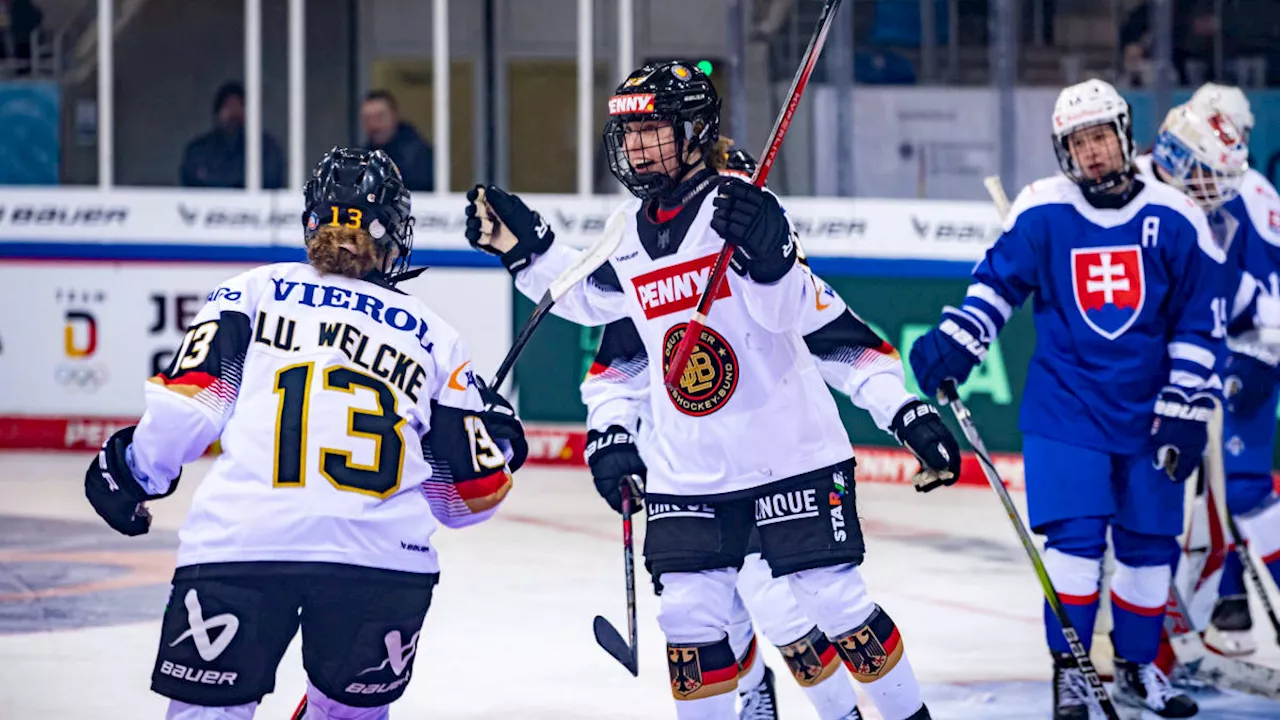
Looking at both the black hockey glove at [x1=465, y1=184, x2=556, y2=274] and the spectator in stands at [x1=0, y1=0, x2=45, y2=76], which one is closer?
the black hockey glove at [x1=465, y1=184, x2=556, y2=274]

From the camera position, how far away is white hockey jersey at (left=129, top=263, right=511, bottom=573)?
306cm

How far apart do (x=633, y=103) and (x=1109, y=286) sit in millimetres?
1479

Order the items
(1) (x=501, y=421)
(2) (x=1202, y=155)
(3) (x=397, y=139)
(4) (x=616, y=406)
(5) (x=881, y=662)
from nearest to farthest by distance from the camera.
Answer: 1. (1) (x=501, y=421)
2. (5) (x=881, y=662)
3. (4) (x=616, y=406)
4. (2) (x=1202, y=155)
5. (3) (x=397, y=139)

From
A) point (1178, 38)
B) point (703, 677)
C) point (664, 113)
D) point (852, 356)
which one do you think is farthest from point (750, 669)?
point (1178, 38)

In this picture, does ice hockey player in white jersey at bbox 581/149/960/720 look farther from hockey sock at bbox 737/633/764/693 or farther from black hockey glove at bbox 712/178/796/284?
black hockey glove at bbox 712/178/796/284

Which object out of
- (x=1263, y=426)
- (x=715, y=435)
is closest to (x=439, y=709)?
(x=715, y=435)

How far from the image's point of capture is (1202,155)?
5105 millimetres

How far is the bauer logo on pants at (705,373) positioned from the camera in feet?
12.2

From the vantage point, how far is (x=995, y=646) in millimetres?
5508

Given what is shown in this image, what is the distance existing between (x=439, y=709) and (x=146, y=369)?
464 cm

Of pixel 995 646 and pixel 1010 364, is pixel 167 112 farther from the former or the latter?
pixel 995 646

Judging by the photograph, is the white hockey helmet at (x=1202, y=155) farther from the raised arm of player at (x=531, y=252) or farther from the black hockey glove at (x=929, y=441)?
the raised arm of player at (x=531, y=252)

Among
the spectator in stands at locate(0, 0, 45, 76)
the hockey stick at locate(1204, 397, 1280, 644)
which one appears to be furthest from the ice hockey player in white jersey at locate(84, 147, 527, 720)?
the spectator in stands at locate(0, 0, 45, 76)

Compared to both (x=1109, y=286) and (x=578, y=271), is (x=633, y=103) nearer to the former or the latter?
(x=578, y=271)
